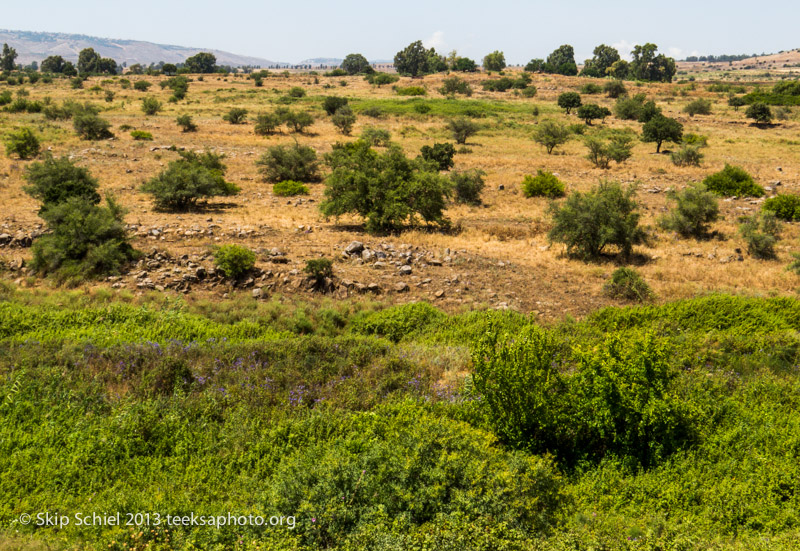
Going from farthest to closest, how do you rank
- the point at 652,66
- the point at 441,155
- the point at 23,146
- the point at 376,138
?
the point at 652,66
the point at 376,138
the point at 441,155
the point at 23,146

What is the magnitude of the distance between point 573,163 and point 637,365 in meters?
25.7

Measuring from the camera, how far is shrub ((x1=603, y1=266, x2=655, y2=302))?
39.1 ft

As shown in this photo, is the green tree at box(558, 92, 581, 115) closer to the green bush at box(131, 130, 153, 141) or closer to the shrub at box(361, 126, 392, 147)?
the shrub at box(361, 126, 392, 147)

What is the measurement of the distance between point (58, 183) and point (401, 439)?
56.4ft

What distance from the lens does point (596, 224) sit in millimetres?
14953

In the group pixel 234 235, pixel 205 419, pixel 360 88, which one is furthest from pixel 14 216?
pixel 360 88

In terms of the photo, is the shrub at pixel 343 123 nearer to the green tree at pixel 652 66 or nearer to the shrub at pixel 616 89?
the shrub at pixel 616 89

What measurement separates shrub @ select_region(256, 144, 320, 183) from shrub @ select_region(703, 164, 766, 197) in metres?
19.6

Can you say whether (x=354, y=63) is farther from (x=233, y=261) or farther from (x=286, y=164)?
(x=233, y=261)

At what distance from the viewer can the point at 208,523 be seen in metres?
4.68

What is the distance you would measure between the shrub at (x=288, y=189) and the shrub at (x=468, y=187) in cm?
709

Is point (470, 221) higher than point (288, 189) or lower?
lower

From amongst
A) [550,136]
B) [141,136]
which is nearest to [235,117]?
[141,136]

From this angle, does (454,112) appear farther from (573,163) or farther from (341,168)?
(341,168)
